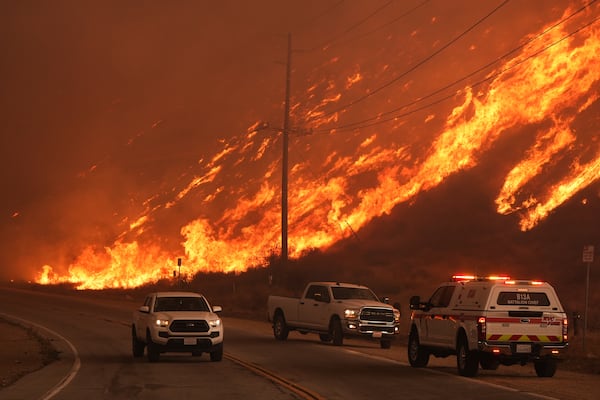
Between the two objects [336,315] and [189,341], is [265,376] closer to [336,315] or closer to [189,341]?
[189,341]

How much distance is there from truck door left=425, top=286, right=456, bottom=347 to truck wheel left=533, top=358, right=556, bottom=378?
2.04m

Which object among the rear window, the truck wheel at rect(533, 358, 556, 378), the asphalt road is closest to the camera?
the asphalt road

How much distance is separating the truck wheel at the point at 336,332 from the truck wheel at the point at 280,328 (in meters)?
2.48

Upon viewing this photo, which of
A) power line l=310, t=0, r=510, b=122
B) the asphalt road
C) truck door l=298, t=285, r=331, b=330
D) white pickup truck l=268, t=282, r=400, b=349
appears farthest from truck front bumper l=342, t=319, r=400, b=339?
power line l=310, t=0, r=510, b=122

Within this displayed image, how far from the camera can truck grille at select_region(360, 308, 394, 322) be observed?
3095 centimetres

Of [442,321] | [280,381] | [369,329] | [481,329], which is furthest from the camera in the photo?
[369,329]

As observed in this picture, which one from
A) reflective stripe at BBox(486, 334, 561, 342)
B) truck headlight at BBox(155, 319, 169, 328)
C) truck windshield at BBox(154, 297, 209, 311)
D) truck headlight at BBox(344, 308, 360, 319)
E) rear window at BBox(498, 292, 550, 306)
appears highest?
rear window at BBox(498, 292, 550, 306)

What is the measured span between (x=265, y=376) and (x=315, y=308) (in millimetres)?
11554

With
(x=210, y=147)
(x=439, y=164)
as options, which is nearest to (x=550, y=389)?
(x=439, y=164)

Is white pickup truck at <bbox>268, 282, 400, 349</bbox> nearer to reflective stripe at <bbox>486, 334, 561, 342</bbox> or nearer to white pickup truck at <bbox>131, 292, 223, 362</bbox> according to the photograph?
white pickup truck at <bbox>131, 292, 223, 362</bbox>

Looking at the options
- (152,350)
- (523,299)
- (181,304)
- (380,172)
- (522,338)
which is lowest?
(152,350)

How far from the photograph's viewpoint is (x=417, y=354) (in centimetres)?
2408

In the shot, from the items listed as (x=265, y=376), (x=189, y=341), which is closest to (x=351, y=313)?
(x=189, y=341)

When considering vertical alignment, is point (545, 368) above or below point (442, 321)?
below
